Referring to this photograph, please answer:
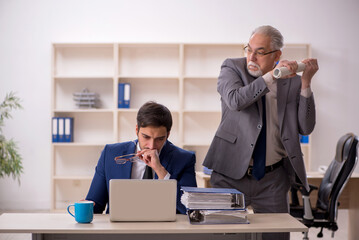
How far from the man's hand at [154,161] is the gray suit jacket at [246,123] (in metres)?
0.36

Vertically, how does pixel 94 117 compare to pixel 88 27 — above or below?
below

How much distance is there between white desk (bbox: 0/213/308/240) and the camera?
1.58m

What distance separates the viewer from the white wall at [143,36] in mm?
5590

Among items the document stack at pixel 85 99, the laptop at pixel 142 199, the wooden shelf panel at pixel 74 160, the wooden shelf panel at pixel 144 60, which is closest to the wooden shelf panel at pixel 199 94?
the wooden shelf panel at pixel 144 60

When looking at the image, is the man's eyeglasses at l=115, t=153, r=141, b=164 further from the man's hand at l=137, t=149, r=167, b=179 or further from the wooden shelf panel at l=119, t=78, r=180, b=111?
the wooden shelf panel at l=119, t=78, r=180, b=111

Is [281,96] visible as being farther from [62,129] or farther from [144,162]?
[62,129]

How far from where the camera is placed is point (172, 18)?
18.5 ft

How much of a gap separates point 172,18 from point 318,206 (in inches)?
123

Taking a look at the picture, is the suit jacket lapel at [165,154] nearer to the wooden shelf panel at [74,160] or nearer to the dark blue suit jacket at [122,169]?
the dark blue suit jacket at [122,169]

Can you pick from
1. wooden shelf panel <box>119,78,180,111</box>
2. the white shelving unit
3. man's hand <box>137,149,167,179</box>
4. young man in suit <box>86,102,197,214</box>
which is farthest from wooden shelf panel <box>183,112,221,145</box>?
man's hand <box>137,149,167,179</box>

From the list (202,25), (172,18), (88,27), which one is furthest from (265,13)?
(88,27)

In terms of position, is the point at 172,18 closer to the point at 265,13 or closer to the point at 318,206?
the point at 265,13

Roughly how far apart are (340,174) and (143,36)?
321cm

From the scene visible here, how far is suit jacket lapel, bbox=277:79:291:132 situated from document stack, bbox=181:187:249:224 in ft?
2.00
